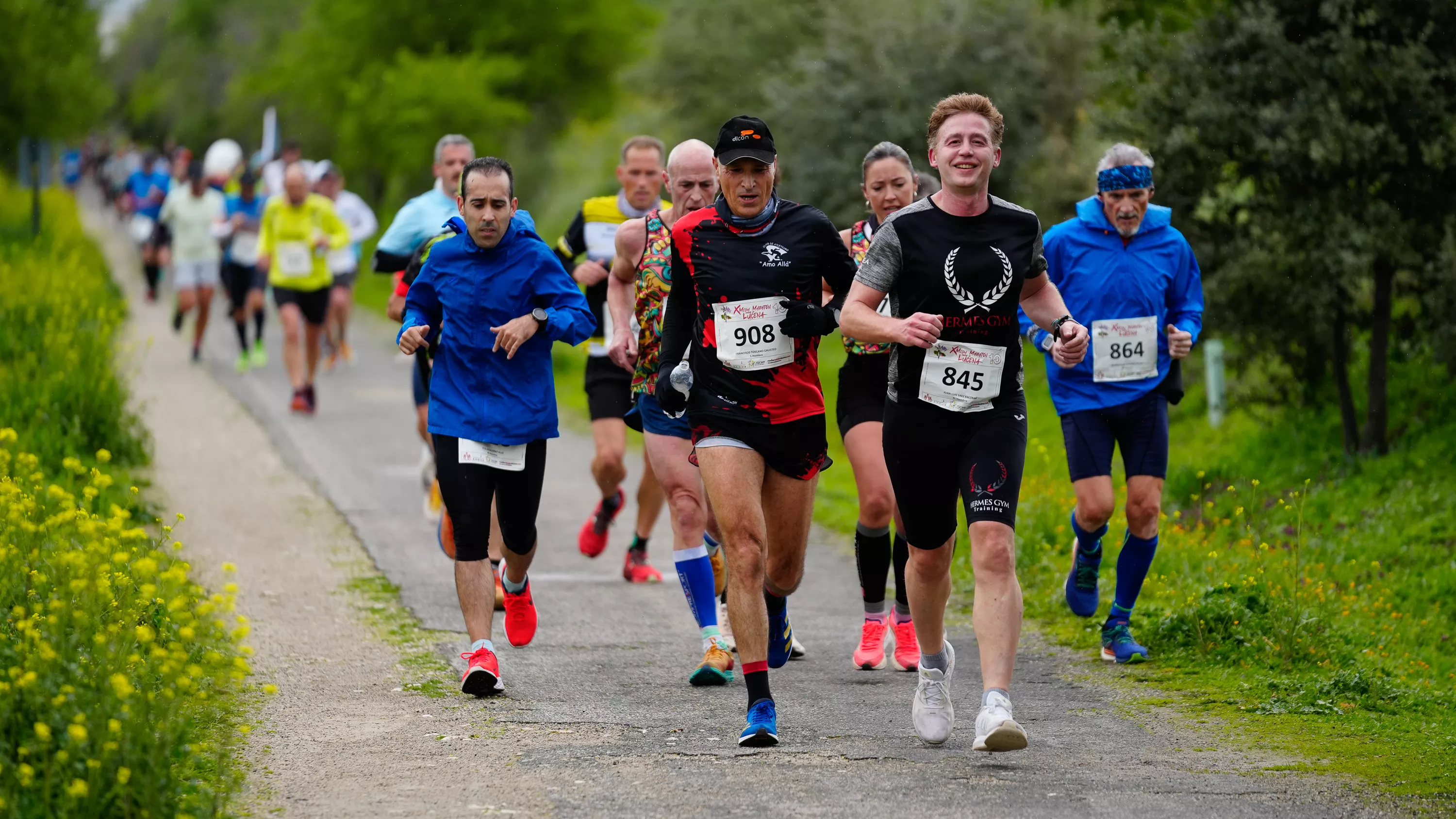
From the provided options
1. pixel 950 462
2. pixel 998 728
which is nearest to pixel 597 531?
pixel 950 462

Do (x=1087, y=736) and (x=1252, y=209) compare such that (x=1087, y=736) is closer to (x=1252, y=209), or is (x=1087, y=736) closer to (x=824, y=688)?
(x=824, y=688)

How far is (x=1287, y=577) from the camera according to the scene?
29.2 ft

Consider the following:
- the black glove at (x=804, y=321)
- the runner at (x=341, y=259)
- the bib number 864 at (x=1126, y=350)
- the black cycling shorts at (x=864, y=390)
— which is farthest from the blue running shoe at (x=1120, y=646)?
the runner at (x=341, y=259)

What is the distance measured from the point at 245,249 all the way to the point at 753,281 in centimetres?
1368

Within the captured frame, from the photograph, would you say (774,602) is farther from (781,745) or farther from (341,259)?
(341,259)

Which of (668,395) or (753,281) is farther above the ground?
(753,281)

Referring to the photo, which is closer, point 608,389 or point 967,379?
point 967,379

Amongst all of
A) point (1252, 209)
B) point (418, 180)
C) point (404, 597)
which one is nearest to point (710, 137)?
point (418, 180)

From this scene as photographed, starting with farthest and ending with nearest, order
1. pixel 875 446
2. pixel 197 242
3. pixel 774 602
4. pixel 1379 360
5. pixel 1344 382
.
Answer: pixel 197 242 → pixel 1344 382 → pixel 1379 360 → pixel 875 446 → pixel 774 602

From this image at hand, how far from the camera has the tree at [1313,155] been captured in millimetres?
11188

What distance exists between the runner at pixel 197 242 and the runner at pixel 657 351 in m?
12.9

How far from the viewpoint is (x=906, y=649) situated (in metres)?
7.53

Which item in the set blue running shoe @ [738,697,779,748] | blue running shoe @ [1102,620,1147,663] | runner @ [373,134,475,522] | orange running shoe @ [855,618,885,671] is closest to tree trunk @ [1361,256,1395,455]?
blue running shoe @ [1102,620,1147,663]

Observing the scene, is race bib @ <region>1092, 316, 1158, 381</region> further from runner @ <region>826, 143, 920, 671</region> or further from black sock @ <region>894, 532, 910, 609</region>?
black sock @ <region>894, 532, 910, 609</region>
